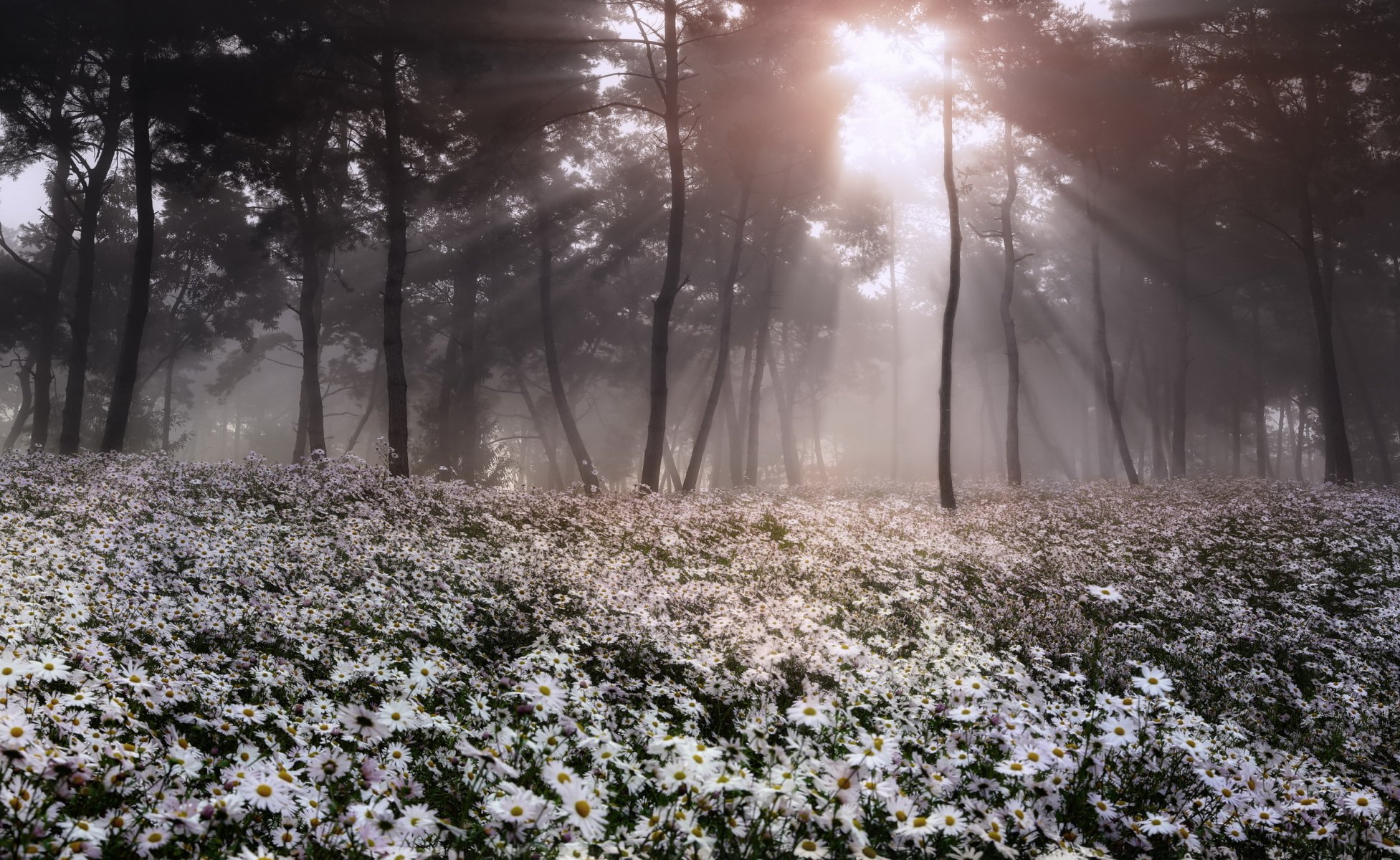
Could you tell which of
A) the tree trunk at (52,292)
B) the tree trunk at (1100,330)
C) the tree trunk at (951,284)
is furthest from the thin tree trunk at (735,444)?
the tree trunk at (52,292)

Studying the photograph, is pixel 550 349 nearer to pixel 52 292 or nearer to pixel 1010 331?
pixel 1010 331

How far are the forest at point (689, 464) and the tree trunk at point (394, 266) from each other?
11 cm

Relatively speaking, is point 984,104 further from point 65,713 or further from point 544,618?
point 65,713

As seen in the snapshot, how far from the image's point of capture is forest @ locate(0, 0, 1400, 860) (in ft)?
9.18

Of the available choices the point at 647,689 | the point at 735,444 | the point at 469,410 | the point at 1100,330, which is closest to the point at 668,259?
the point at 647,689

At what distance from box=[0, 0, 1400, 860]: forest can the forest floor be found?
0.04 metres

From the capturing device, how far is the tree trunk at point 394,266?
1380 cm

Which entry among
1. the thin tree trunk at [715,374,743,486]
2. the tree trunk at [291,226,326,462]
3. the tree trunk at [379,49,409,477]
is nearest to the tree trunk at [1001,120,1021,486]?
the thin tree trunk at [715,374,743,486]

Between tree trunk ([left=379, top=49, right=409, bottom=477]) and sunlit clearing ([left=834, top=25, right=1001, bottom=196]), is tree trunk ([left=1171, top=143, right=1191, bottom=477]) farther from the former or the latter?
tree trunk ([left=379, top=49, right=409, bottom=477])

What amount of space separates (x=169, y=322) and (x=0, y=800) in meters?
39.2

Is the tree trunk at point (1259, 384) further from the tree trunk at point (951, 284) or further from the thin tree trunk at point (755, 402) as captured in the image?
the tree trunk at point (951, 284)

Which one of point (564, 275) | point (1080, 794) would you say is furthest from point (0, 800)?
point (564, 275)

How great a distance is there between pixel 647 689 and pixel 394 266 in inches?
494

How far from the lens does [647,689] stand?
4.13m
